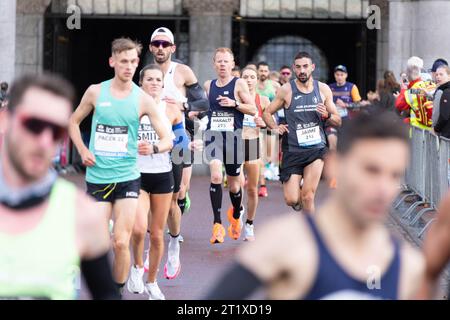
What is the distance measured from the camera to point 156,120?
8.25 m

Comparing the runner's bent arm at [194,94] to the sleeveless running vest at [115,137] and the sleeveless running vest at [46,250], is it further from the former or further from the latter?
the sleeveless running vest at [46,250]

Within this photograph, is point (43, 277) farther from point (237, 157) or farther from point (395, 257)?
point (237, 157)

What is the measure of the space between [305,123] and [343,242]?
27.7ft

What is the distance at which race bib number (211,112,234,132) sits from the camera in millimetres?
12727

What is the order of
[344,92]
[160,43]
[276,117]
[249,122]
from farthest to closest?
[276,117]
[344,92]
[249,122]
[160,43]

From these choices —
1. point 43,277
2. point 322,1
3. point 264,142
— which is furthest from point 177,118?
point 322,1

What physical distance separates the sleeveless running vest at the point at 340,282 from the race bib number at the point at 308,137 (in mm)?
8137

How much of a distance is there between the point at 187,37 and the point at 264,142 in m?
3.09

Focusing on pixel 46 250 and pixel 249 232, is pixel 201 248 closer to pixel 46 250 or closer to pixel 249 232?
pixel 249 232

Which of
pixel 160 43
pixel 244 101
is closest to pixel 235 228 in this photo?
pixel 244 101

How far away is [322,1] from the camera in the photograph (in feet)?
75.7

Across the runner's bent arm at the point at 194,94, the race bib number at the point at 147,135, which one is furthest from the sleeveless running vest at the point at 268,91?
the race bib number at the point at 147,135

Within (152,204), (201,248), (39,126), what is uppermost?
(39,126)

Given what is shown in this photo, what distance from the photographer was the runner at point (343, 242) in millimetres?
3340
